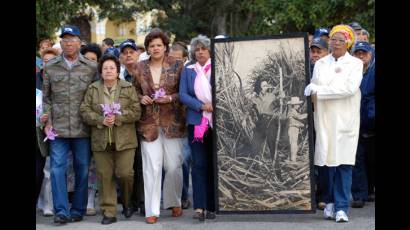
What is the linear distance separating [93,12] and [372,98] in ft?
64.6

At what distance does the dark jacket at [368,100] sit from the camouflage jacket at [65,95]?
3.34 metres

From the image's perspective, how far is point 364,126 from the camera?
27.7ft

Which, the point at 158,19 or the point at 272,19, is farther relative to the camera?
the point at 158,19

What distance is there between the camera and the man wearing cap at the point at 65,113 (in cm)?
755

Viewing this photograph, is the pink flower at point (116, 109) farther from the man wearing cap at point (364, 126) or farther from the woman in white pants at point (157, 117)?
the man wearing cap at point (364, 126)

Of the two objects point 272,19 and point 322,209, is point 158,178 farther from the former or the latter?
point 272,19

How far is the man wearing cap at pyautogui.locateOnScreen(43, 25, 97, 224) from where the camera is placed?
24.8ft

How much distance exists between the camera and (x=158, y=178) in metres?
7.70

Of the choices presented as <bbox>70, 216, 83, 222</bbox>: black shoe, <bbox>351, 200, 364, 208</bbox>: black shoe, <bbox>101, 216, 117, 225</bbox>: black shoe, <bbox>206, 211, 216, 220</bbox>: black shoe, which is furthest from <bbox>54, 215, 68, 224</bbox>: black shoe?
<bbox>351, 200, 364, 208</bbox>: black shoe

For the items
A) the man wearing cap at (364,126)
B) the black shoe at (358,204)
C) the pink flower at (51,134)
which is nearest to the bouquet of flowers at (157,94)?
the pink flower at (51,134)

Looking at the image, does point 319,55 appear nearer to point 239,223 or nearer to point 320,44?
point 320,44

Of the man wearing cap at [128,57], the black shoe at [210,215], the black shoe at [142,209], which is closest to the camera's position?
the black shoe at [210,215]

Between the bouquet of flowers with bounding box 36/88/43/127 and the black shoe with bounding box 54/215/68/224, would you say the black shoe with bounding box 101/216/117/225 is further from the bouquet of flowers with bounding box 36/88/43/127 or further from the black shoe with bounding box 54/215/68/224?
the bouquet of flowers with bounding box 36/88/43/127
